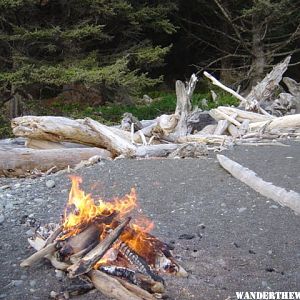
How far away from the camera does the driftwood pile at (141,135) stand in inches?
293

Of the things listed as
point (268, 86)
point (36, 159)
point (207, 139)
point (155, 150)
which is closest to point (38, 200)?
point (36, 159)

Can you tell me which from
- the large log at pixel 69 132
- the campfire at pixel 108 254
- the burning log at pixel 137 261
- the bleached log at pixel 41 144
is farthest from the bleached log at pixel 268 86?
the burning log at pixel 137 261

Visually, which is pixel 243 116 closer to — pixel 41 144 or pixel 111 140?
pixel 111 140

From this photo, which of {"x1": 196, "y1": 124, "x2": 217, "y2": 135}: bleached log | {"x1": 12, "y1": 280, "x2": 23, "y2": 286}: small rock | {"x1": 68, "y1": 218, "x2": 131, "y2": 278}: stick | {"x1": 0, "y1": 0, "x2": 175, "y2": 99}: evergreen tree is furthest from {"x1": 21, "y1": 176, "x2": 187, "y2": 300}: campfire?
{"x1": 0, "y1": 0, "x2": 175, "y2": 99}: evergreen tree

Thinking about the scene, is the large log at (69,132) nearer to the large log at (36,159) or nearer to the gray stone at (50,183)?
the large log at (36,159)

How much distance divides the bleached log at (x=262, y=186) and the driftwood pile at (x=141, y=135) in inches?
53.1

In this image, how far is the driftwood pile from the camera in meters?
7.45

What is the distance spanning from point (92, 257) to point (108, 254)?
13cm

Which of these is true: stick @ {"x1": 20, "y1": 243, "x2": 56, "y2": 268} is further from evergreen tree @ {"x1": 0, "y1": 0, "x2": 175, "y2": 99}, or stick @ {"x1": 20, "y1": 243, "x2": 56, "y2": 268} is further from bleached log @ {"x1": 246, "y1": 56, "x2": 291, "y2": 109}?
bleached log @ {"x1": 246, "y1": 56, "x2": 291, "y2": 109}

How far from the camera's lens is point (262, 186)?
5.45 meters

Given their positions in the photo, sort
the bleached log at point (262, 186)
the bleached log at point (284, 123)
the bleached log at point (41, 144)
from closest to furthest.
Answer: the bleached log at point (262, 186) < the bleached log at point (41, 144) < the bleached log at point (284, 123)

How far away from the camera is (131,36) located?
15820mm

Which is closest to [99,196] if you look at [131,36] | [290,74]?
[131,36]

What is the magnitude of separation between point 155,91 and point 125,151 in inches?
463
